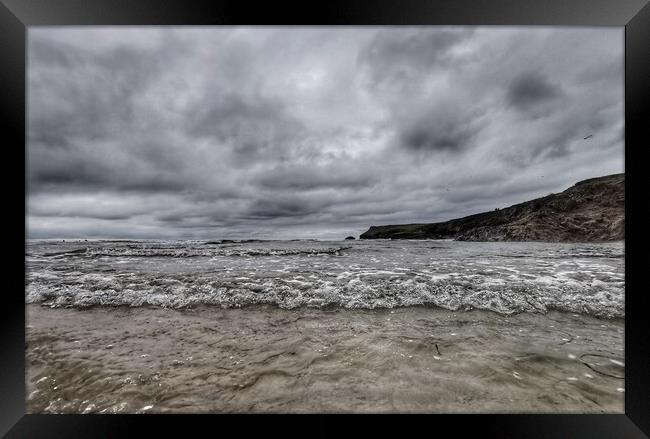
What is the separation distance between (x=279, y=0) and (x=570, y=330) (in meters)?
6.76

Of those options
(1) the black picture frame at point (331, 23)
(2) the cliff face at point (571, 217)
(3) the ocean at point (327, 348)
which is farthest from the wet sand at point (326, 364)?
(2) the cliff face at point (571, 217)

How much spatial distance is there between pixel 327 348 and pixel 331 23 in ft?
13.8

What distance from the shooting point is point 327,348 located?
342cm

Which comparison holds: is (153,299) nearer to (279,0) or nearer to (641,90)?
(279,0)

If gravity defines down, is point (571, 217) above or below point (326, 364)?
above

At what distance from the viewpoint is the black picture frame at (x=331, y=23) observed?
2.17m

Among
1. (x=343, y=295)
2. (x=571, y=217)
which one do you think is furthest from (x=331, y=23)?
(x=571, y=217)

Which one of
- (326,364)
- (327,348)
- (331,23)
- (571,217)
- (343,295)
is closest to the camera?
(331,23)

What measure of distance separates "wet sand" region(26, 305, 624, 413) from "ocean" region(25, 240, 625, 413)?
0.7 inches

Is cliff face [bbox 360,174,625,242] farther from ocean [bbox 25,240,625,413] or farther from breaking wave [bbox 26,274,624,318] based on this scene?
ocean [bbox 25,240,625,413]

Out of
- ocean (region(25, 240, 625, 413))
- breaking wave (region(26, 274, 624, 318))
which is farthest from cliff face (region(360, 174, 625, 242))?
ocean (region(25, 240, 625, 413))

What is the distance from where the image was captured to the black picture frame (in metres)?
2.17

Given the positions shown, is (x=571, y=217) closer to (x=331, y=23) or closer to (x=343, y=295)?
(x=343, y=295)

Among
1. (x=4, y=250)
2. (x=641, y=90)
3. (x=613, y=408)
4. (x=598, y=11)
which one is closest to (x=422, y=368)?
(x=613, y=408)
